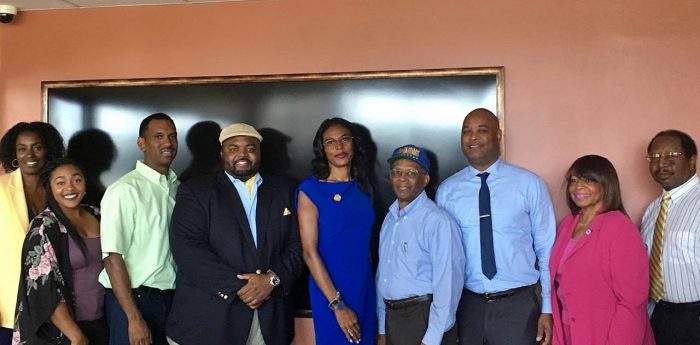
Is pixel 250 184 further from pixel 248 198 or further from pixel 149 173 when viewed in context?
pixel 149 173

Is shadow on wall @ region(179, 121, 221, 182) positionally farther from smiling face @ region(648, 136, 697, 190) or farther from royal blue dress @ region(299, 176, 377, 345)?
smiling face @ region(648, 136, 697, 190)

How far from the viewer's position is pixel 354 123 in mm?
3527

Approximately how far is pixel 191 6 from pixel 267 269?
1738 millimetres

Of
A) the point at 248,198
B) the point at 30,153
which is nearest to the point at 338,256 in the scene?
the point at 248,198

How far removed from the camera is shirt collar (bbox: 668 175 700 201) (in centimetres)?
282

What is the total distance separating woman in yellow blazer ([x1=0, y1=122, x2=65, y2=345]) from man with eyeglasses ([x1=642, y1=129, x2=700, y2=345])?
3013 millimetres

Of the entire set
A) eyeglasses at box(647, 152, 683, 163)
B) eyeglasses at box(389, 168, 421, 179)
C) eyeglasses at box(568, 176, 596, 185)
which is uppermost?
eyeglasses at box(647, 152, 683, 163)

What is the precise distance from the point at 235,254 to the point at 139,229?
491 millimetres

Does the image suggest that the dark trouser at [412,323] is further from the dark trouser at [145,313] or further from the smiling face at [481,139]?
the dark trouser at [145,313]

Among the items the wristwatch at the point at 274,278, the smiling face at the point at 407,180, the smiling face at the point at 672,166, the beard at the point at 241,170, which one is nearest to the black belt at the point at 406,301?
the smiling face at the point at 407,180

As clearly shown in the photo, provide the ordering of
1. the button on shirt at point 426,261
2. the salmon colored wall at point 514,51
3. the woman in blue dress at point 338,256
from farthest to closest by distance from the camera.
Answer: the salmon colored wall at point 514,51 → the woman in blue dress at point 338,256 → the button on shirt at point 426,261

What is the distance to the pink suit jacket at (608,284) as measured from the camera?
249 cm

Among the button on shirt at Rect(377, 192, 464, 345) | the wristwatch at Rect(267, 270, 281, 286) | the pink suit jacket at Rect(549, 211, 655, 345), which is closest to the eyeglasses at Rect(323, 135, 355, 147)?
the button on shirt at Rect(377, 192, 464, 345)

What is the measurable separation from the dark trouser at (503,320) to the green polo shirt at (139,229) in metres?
1.45
